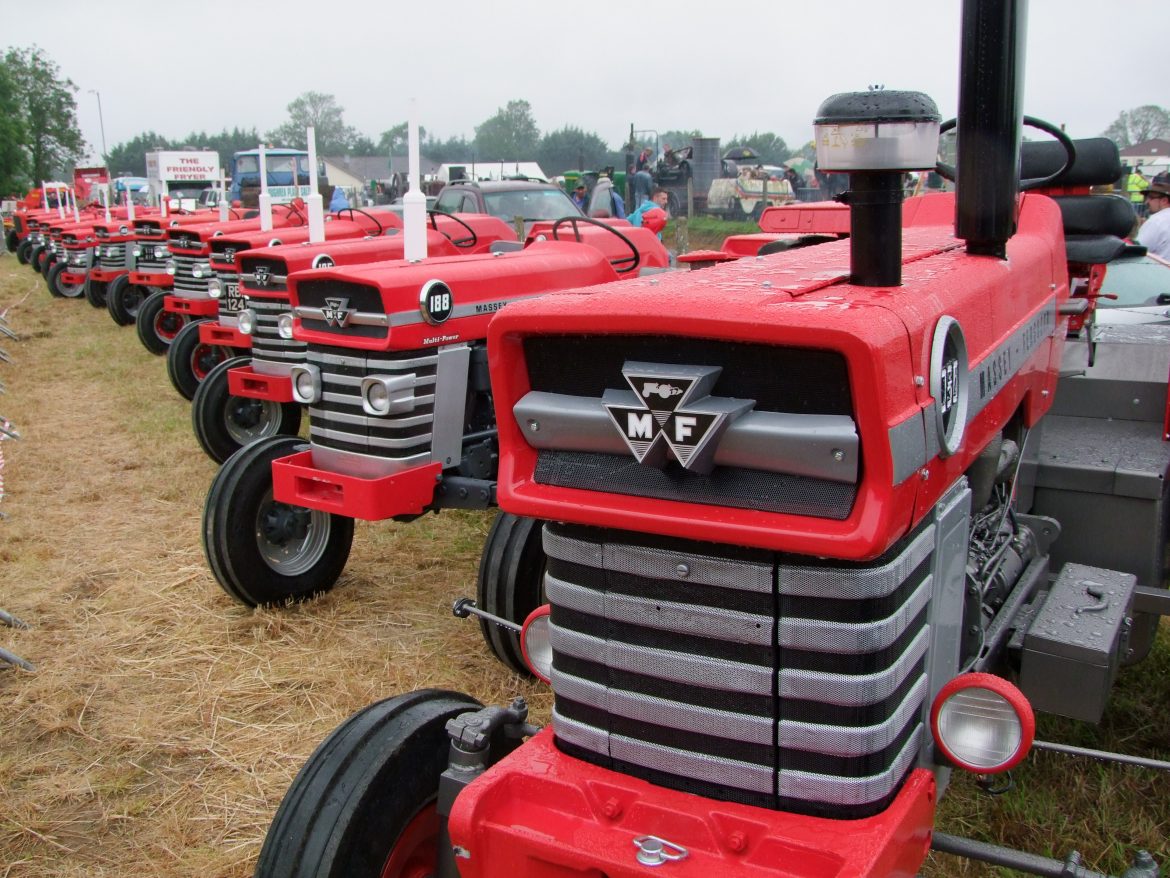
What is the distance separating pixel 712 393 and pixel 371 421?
2.52m

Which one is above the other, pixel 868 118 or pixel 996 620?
pixel 868 118

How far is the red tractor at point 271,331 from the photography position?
19.7 ft

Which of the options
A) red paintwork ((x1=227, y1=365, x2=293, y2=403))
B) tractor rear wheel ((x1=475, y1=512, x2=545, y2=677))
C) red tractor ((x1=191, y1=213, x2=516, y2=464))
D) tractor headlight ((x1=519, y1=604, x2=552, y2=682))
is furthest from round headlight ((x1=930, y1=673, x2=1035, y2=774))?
red paintwork ((x1=227, y1=365, x2=293, y2=403))

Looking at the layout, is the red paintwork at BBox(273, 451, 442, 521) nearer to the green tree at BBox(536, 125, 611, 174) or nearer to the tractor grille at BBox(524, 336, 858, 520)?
the tractor grille at BBox(524, 336, 858, 520)

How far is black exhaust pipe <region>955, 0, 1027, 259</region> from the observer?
1.69m

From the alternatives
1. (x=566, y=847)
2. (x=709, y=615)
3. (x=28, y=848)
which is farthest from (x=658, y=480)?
(x=28, y=848)

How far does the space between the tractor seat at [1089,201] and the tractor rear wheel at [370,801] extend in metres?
2.42

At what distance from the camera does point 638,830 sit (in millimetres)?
1738

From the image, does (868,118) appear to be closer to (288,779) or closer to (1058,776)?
(1058,776)

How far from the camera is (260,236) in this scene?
24.7ft

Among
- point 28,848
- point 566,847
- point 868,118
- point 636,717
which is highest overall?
point 868,118

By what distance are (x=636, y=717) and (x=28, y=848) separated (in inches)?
76.8

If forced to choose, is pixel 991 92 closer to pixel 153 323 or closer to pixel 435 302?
pixel 435 302

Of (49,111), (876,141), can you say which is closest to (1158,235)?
(876,141)
